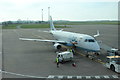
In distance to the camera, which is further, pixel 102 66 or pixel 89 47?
pixel 89 47

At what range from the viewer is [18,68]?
2133 centimetres

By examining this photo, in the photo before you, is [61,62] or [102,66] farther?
[61,62]

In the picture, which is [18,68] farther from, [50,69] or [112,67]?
[112,67]

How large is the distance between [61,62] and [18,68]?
20.7 feet

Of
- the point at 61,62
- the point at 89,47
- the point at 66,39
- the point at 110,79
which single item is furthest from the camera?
the point at 66,39

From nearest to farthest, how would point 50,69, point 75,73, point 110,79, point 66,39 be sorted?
1. point 110,79
2. point 75,73
3. point 50,69
4. point 66,39

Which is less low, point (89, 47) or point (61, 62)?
point (89, 47)

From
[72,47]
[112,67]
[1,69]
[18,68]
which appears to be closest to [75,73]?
[112,67]

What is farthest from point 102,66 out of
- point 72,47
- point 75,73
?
point 72,47

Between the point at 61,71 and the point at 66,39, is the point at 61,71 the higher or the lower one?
the lower one

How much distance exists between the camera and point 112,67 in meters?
20.0

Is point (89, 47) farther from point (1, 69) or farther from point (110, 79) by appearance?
point (1, 69)

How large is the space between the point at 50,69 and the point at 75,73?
3492 mm

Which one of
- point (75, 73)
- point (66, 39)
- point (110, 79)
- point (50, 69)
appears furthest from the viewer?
point (66, 39)
